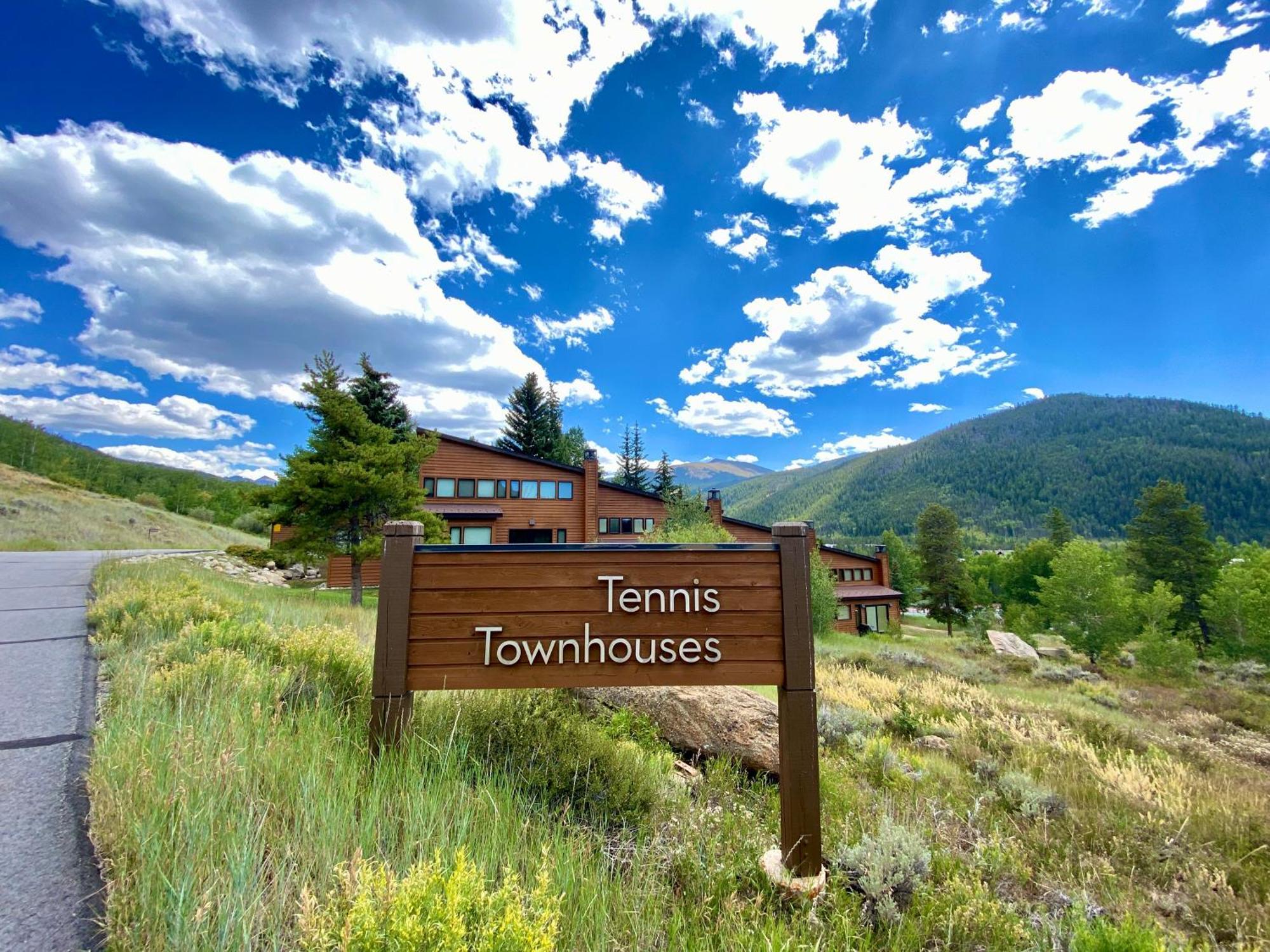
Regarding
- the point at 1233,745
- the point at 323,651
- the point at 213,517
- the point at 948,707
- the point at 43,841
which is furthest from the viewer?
the point at 213,517

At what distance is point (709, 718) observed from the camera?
5727 mm

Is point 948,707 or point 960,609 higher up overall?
point 948,707

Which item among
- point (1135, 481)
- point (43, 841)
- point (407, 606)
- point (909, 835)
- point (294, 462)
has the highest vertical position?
point (1135, 481)

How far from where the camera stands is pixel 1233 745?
13.7 metres

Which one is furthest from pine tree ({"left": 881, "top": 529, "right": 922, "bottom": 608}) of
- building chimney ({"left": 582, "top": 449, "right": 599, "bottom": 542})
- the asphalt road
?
the asphalt road

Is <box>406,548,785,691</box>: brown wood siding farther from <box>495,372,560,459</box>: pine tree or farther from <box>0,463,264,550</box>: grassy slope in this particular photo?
<box>495,372,560,459</box>: pine tree

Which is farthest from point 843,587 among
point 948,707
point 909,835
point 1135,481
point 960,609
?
point 1135,481

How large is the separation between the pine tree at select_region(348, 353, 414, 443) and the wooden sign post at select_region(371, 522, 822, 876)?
27579 millimetres

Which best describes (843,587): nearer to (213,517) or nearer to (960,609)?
(960,609)

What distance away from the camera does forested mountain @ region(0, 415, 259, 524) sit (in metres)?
79.6

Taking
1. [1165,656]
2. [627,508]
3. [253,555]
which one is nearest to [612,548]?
[253,555]

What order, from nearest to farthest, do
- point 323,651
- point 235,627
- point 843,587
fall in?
point 323,651 < point 235,627 < point 843,587

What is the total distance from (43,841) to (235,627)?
319 cm

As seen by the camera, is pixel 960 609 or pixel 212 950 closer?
pixel 212 950
